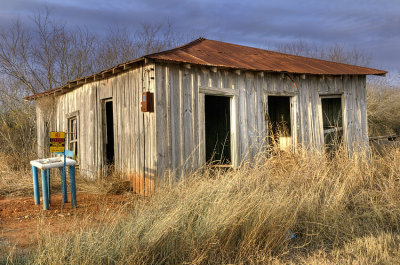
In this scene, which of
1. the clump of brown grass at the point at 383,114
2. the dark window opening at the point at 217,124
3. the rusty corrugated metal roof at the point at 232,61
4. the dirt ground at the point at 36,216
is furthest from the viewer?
the clump of brown grass at the point at 383,114

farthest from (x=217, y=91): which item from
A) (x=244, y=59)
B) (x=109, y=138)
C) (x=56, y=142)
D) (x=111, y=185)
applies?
(x=109, y=138)

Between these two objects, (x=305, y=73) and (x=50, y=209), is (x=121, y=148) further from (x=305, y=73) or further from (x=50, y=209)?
(x=305, y=73)

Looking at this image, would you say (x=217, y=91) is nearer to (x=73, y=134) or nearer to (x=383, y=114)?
(x=73, y=134)

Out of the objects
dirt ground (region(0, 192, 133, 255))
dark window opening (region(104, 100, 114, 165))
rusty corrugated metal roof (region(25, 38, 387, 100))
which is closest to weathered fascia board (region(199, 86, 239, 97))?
rusty corrugated metal roof (region(25, 38, 387, 100))

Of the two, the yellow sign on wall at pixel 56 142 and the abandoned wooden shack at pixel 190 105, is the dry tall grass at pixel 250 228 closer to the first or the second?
the abandoned wooden shack at pixel 190 105

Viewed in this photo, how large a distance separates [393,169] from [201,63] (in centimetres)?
396

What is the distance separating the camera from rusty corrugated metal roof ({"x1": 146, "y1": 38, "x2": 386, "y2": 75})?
7.62 m

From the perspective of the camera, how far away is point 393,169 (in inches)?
244

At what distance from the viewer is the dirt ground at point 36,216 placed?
13.7 ft

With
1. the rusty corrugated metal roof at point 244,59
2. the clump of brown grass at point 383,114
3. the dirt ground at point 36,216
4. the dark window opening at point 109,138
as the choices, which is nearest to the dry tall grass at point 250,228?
the dirt ground at point 36,216

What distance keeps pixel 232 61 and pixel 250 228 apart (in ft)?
17.2

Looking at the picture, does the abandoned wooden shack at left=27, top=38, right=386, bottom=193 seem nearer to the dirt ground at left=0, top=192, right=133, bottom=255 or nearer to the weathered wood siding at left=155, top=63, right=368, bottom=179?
the weathered wood siding at left=155, top=63, right=368, bottom=179

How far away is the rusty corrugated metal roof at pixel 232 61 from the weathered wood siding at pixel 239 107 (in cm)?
21

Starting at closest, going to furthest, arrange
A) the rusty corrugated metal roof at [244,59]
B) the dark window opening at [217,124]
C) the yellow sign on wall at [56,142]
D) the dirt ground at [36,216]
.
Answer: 1. the dirt ground at [36,216]
2. the yellow sign on wall at [56,142]
3. the rusty corrugated metal roof at [244,59]
4. the dark window opening at [217,124]
